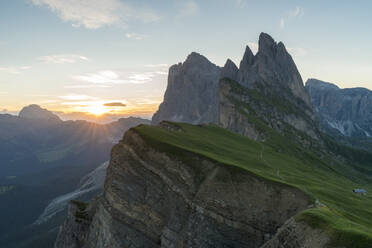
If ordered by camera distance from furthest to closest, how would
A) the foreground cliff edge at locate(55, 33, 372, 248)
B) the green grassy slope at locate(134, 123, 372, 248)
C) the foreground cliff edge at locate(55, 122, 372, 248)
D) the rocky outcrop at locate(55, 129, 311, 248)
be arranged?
the rocky outcrop at locate(55, 129, 311, 248) < the foreground cliff edge at locate(55, 122, 372, 248) < the foreground cliff edge at locate(55, 33, 372, 248) < the green grassy slope at locate(134, 123, 372, 248)

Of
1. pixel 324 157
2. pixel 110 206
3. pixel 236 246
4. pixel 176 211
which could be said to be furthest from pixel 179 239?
pixel 324 157

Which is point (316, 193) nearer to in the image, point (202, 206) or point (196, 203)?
point (202, 206)

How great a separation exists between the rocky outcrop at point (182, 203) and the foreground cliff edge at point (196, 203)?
0.40 feet

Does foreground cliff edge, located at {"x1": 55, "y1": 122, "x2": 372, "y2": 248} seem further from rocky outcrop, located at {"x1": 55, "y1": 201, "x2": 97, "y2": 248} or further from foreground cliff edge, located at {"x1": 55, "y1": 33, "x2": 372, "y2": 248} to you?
rocky outcrop, located at {"x1": 55, "y1": 201, "x2": 97, "y2": 248}

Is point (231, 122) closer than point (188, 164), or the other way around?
point (188, 164)

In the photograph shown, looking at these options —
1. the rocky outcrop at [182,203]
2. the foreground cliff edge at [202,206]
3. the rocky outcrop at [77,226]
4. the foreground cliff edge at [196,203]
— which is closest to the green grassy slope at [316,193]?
the foreground cliff edge at [202,206]

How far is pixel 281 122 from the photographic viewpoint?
619 feet

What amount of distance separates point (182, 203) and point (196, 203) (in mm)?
2801

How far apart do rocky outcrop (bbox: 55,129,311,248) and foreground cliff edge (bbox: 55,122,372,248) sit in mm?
123

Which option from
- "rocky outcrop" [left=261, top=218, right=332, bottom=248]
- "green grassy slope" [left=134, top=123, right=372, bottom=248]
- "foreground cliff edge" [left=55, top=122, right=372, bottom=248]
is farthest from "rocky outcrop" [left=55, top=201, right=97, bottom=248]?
"rocky outcrop" [left=261, top=218, right=332, bottom=248]

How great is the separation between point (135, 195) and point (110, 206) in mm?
5621

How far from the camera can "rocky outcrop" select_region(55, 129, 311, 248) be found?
3597 centimetres

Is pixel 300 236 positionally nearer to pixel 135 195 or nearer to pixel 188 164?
pixel 188 164

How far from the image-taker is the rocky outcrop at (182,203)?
118 ft
